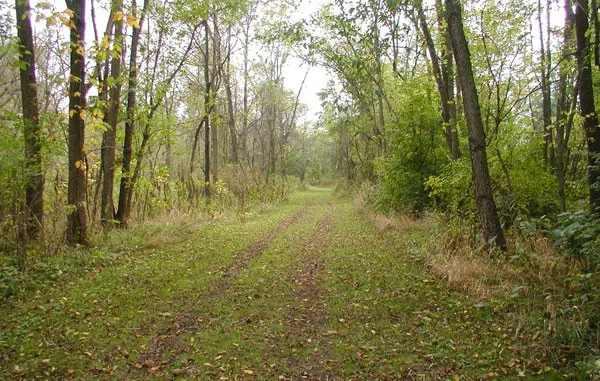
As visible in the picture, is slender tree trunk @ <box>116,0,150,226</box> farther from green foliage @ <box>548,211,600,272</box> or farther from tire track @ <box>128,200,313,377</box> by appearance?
green foliage @ <box>548,211,600,272</box>

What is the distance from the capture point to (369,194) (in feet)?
53.8

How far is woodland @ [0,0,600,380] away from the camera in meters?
3.88

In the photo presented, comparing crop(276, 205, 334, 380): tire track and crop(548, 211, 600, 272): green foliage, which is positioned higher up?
crop(548, 211, 600, 272): green foliage

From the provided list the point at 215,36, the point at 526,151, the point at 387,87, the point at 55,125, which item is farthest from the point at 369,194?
the point at 55,125

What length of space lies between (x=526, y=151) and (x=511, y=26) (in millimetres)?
2885

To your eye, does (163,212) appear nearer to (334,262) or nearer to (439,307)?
(334,262)

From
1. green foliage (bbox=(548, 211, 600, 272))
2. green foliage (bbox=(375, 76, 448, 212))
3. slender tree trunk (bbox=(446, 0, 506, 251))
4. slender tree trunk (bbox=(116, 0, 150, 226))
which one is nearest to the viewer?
green foliage (bbox=(548, 211, 600, 272))

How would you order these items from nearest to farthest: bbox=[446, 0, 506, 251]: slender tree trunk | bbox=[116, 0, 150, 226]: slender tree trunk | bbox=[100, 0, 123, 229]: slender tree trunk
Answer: bbox=[446, 0, 506, 251]: slender tree trunk
bbox=[100, 0, 123, 229]: slender tree trunk
bbox=[116, 0, 150, 226]: slender tree trunk

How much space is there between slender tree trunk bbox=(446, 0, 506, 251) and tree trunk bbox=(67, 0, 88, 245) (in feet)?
21.7

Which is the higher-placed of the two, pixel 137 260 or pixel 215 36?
pixel 215 36

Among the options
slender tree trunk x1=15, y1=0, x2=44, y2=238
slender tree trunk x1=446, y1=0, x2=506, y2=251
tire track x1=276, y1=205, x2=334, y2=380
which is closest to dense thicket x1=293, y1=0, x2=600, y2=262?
slender tree trunk x1=446, y1=0, x2=506, y2=251

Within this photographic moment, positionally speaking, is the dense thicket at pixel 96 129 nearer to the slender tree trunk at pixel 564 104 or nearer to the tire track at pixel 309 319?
the tire track at pixel 309 319

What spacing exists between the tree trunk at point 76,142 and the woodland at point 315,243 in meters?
0.04

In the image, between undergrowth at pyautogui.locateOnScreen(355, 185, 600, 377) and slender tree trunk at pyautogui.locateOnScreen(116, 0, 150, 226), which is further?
slender tree trunk at pyautogui.locateOnScreen(116, 0, 150, 226)
